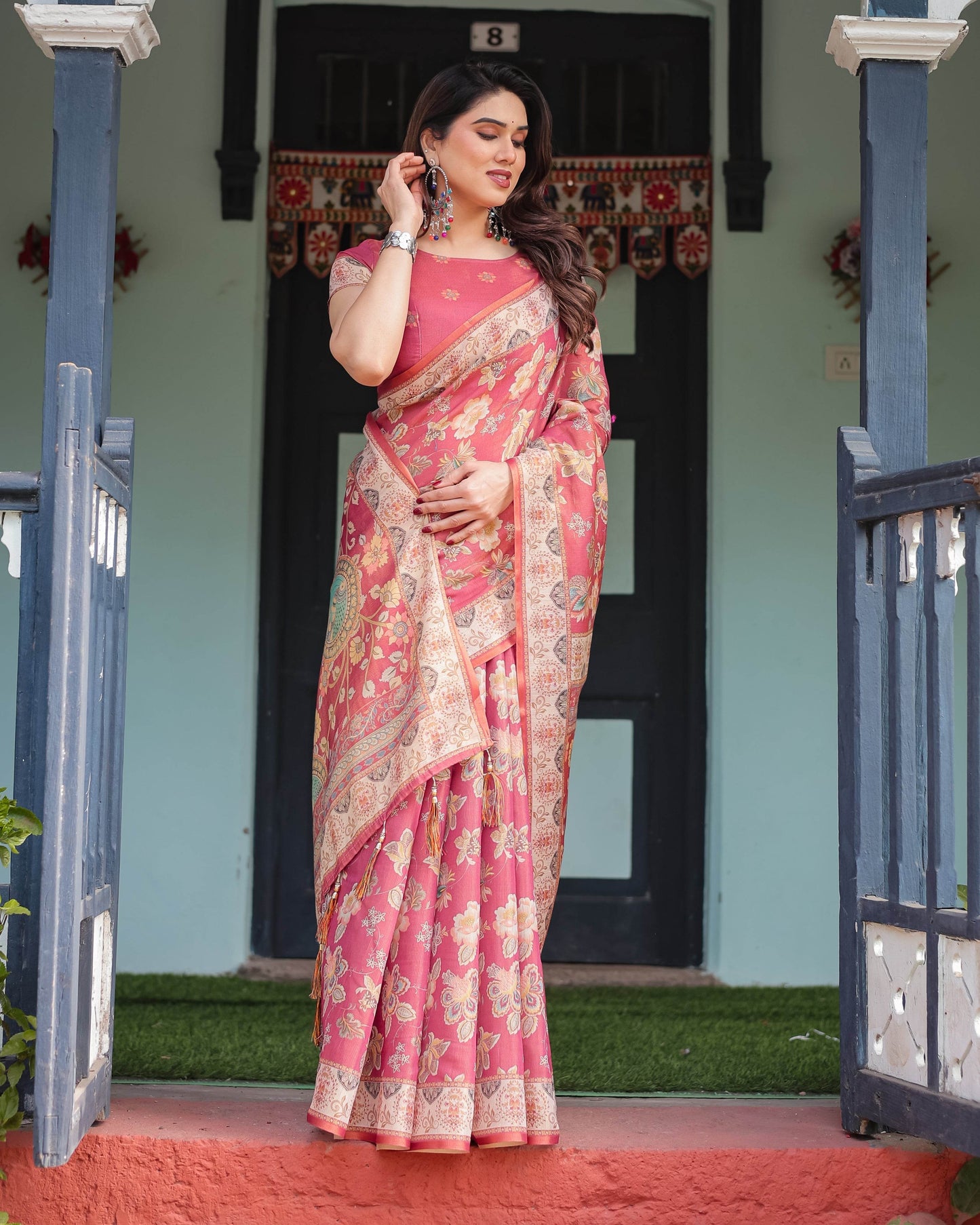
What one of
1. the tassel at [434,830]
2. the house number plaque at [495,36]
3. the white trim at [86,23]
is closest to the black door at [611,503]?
the house number plaque at [495,36]

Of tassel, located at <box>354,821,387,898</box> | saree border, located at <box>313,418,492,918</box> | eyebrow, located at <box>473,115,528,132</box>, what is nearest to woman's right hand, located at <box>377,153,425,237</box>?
eyebrow, located at <box>473,115,528,132</box>

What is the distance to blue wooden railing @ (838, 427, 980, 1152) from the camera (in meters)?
2.28

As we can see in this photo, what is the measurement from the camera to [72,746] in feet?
7.37

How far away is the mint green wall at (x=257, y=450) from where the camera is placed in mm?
4406

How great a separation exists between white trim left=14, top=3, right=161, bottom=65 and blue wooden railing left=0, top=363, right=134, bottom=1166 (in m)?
0.68

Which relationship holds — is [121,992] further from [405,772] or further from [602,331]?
[602,331]

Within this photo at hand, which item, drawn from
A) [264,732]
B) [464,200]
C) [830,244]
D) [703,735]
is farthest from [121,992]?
[830,244]

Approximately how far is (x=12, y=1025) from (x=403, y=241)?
4.96 feet

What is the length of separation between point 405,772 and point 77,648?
57cm

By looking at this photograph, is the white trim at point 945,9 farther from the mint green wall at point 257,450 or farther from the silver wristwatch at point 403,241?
the mint green wall at point 257,450

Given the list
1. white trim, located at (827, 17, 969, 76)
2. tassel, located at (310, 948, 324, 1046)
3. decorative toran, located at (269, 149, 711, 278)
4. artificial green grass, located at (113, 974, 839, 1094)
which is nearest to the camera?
tassel, located at (310, 948, 324, 1046)

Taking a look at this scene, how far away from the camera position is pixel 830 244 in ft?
14.7

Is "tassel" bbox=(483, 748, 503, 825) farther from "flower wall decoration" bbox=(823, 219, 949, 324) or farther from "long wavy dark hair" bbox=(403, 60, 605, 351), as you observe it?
"flower wall decoration" bbox=(823, 219, 949, 324)

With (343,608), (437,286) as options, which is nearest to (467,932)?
(343,608)
